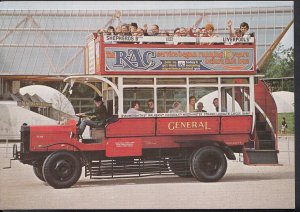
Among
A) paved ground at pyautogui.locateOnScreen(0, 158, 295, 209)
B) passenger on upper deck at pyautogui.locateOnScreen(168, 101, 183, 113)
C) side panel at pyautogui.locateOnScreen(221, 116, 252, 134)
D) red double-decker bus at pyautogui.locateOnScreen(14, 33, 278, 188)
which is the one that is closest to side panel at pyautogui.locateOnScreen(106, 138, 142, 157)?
red double-decker bus at pyautogui.locateOnScreen(14, 33, 278, 188)

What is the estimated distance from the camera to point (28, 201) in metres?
7.02

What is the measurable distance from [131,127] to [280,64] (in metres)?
2.69

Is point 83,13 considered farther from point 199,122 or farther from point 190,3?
point 199,122

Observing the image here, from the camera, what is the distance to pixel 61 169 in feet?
22.8

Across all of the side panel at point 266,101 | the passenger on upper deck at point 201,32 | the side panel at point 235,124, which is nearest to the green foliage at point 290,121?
the side panel at point 266,101

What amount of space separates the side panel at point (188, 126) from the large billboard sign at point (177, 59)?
30.4 inches

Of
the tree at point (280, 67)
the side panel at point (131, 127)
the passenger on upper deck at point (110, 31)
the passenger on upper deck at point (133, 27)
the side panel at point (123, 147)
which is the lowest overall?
the side panel at point (123, 147)

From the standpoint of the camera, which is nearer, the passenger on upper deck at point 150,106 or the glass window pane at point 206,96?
the passenger on upper deck at point 150,106

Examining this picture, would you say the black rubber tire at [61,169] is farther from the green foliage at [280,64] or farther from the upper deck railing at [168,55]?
the green foliage at [280,64]

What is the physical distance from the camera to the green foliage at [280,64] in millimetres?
7520

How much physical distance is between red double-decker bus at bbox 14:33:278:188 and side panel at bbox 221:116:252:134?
16 millimetres

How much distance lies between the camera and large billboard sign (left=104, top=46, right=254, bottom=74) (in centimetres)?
711

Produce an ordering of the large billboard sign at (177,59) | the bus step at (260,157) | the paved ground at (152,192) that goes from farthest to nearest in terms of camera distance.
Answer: the bus step at (260,157), the large billboard sign at (177,59), the paved ground at (152,192)

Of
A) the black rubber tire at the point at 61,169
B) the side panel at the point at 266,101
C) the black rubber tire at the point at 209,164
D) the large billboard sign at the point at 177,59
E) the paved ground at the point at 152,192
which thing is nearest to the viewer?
the black rubber tire at the point at 61,169
